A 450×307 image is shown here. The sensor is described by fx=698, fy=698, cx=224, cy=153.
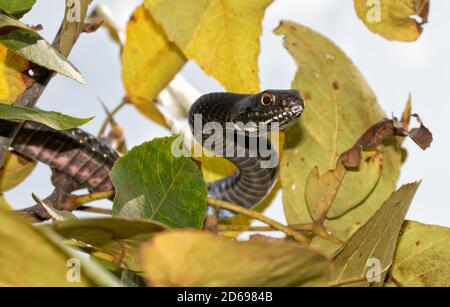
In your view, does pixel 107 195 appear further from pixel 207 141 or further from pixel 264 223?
pixel 207 141

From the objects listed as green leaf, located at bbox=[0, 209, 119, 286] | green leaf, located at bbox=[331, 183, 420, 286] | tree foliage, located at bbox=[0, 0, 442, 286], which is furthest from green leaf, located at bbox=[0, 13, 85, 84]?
green leaf, located at bbox=[331, 183, 420, 286]

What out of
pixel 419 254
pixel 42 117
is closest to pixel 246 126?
pixel 419 254

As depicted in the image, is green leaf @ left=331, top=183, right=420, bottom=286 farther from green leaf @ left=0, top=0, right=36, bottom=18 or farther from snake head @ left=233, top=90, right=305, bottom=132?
snake head @ left=233, top=90, right=305, bottom=132

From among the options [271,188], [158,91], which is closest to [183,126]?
[158,91]

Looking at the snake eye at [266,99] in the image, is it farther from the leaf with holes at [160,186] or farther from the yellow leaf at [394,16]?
the leaf with holes at [160,186]

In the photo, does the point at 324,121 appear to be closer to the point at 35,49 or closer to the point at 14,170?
the point at 14,170
